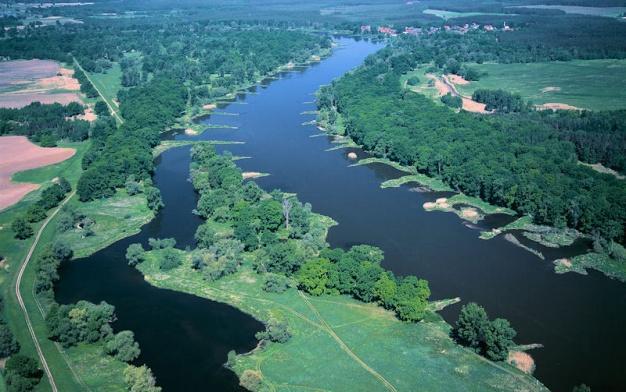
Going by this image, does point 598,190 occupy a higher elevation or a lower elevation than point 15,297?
higher

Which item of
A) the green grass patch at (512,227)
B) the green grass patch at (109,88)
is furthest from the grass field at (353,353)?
the green grass patch at (109,88)

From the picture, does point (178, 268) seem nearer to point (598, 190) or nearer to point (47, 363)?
point (47, 363)

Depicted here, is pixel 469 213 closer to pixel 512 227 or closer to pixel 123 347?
pixel 512 227

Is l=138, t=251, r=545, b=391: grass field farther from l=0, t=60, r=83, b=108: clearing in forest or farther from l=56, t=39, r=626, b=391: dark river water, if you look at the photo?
l=0, t=60, r=83, b=108: clearing in forest

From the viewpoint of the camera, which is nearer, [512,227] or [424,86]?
[512,227]

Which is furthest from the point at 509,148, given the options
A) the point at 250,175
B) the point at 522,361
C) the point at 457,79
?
the point at 457,79

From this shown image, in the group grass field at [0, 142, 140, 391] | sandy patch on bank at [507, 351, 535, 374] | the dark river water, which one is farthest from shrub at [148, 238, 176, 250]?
sandy patch on bank at [507, 351, 535, 374]

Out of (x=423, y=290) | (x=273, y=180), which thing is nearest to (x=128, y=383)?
(x=423, y=290)
